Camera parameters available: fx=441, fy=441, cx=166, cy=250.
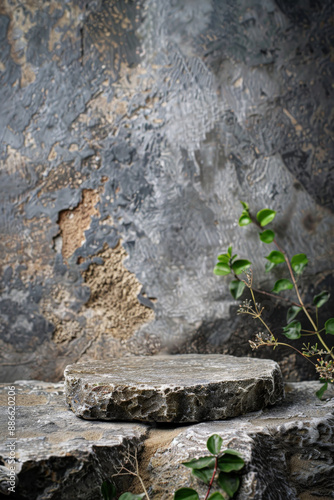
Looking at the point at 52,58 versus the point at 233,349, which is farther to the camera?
the point at 52,58

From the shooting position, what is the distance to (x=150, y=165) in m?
2.06

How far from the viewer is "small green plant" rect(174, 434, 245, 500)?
0.98 metres

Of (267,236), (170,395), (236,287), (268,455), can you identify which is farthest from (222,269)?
(268,455)

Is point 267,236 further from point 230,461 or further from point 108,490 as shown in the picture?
point 108,490

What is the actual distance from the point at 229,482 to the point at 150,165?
1422mm

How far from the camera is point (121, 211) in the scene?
2.04m

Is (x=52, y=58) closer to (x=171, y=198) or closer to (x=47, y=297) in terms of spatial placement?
(x=171, y=198)

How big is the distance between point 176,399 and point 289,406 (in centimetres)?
42

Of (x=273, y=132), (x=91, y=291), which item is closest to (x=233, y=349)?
(x=91, y=291)

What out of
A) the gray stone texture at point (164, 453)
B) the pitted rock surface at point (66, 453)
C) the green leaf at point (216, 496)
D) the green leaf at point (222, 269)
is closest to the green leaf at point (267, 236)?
the green leaf at point (222, 269)

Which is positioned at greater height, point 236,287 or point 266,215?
point 266,215

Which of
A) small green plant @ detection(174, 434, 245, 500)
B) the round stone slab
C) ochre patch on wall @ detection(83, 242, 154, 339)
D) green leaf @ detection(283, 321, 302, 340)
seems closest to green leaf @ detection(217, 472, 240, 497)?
small green plant @ detection(174, 434, 245, 500)

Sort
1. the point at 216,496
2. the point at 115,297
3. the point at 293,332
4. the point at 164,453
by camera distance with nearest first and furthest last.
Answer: the point at 216,496 < the point at 164,453 < the point at 293,332 < the point at 115,297

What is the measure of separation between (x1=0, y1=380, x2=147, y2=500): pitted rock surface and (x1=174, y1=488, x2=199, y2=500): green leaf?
19 centimetres
